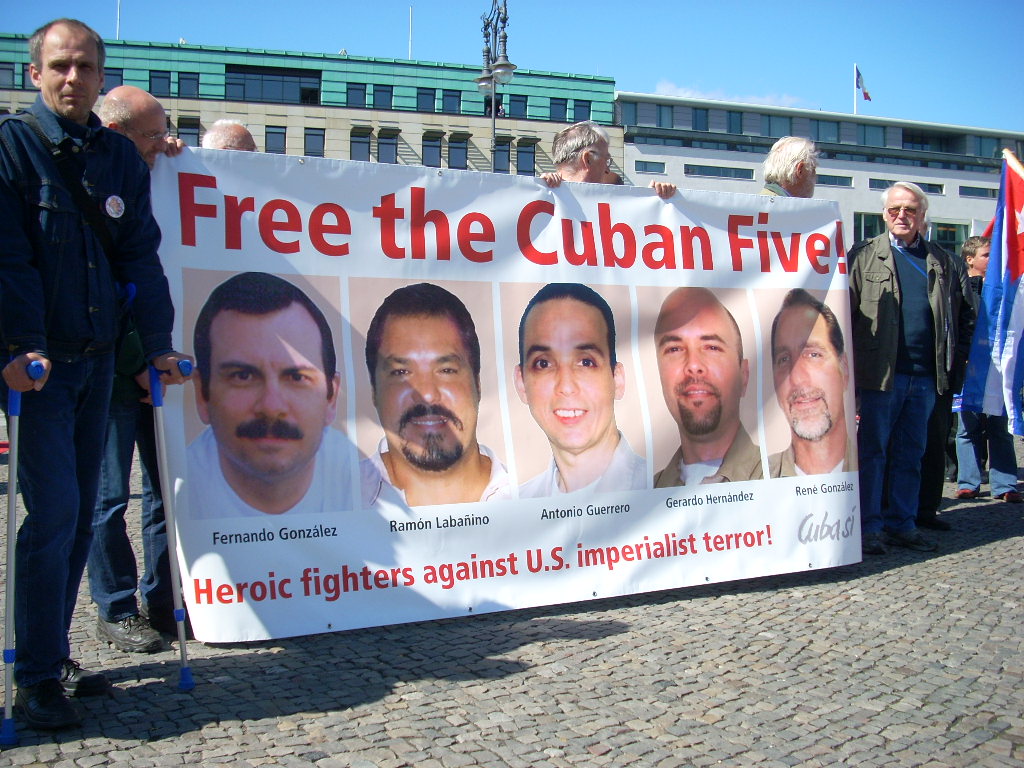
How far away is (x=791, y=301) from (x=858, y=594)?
1.61 meters

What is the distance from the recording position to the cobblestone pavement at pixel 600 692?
9.11 feet

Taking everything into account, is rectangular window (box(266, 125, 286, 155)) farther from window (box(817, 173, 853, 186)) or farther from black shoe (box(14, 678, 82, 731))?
black shoe (box(14, 678, 82, 731))

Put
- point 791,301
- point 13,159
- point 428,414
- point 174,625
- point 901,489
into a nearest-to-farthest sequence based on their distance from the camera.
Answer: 1. point 13,159
2. point 174,625
3. point 428,414
4. point 791,301
5. point 901,489

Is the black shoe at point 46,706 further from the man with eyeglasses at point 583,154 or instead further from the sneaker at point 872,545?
the sneaker at point 872,545

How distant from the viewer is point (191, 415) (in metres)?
3.71

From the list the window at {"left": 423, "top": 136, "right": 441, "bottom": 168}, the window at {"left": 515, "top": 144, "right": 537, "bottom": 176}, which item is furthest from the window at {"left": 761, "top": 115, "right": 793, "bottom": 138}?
the window at {"left": 423, "top": 136, "right": 441, "bottom": 168}

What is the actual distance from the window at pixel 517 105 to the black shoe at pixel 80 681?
58691 mm

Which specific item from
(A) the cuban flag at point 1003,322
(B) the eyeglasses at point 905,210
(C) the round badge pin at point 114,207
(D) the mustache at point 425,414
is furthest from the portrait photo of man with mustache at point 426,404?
(A) the cuban flag at point 1003,322

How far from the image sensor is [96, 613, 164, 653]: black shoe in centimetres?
362

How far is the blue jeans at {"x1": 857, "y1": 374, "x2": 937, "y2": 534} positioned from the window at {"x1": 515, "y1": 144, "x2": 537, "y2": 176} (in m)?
53.8

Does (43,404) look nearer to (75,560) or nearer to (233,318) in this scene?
(75,560)

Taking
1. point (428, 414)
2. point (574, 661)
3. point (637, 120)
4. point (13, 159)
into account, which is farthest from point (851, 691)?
point (637, 120)

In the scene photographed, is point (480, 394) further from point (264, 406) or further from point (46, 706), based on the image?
point (46, 706)

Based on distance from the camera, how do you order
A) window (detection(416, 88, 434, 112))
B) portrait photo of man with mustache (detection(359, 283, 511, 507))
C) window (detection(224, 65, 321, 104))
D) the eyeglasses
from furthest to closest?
window (detection(416, 88, 434, 112)) → window (detection(224, 65, 321, 104)) → the eyeglasses → portrait photo of man with mustache (detection(359, 283, 511, 507))
